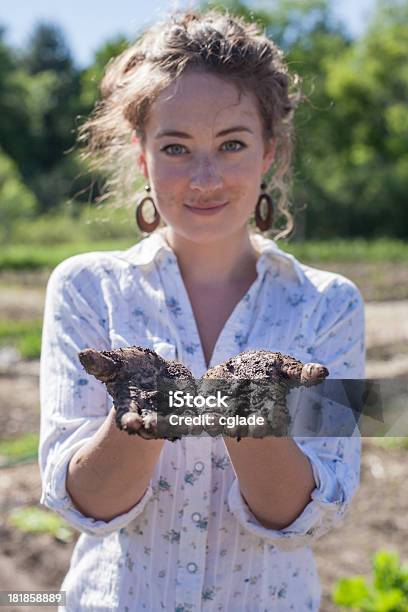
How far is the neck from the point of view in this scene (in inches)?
59.3

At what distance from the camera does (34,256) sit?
12.9 metres

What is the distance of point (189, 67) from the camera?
1.42 metres

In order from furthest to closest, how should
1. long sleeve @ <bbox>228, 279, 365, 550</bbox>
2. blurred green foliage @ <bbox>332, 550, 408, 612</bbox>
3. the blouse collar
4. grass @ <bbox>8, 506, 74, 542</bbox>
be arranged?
1. grass @ <bbox>8, 506, 74, 542</bbox>
2. blurred green foliage @ <bbox>332, 550, 408, 612</bbox>
3. the blouse collar
4. long sleeve @ <bbox>228, 279, 365, 550</bbox>

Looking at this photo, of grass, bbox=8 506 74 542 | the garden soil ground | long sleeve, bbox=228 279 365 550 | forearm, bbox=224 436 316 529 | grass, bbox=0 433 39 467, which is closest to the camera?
forearm, bbox=224 436 316 529

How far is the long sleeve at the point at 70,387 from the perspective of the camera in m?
1.22

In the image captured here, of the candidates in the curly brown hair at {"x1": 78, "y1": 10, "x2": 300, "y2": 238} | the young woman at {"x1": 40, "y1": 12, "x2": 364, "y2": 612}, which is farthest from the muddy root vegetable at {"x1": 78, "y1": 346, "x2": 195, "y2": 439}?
the curly brown hair at {"x1": 78, "y1": 10, "x2": 300, "y2": 238}

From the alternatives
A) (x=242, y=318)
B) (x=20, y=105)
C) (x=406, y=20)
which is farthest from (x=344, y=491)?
(x=20, y=105)

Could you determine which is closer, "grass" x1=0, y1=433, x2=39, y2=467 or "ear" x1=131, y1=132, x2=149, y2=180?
"ear" x1=131, y1=132, x2=149, y2=180

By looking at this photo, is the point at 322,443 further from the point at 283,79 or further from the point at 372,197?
the point at 372,197

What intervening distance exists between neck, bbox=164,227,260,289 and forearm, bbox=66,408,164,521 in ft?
1.47

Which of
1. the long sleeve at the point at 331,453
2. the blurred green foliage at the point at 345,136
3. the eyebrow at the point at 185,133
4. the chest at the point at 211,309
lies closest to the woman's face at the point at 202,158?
the eyebrow at the point at 185,133

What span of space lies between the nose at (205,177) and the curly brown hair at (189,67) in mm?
161

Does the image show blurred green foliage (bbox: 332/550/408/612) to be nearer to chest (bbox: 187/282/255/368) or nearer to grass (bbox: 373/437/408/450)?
chest (bbox: 187/282/255/368)

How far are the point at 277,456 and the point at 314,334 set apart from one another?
0.34 m
